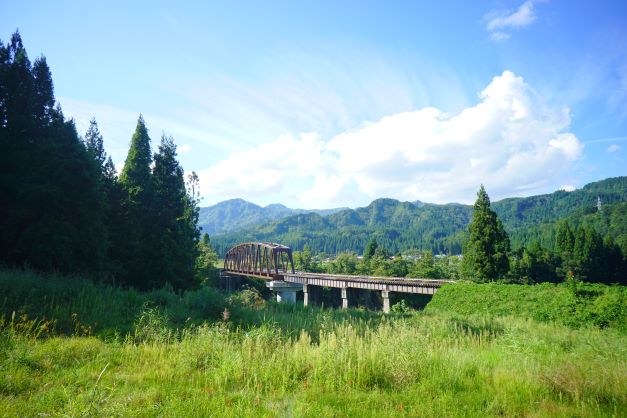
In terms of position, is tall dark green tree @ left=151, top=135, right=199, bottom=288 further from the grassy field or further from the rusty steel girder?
the rusty steel girder

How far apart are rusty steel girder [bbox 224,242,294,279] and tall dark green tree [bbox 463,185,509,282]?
89.4ft

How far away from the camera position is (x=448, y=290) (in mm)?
29312

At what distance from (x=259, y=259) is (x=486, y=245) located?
3485 centimetres

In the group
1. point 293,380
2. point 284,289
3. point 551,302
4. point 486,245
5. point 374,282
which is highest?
point 486,245

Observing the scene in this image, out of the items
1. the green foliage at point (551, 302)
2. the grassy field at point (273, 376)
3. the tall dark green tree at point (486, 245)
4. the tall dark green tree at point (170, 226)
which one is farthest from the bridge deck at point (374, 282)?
the grassy field at point (273, 376)

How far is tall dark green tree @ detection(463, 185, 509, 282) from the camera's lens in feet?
124

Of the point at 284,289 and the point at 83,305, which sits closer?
the point at 83,305

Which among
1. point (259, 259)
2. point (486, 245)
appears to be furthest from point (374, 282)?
point (259, 259)

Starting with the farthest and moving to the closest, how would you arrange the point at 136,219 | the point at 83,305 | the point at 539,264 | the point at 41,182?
the point at 539,264 < the point at 136,219 < the point at 41,182 < the point at 83,305

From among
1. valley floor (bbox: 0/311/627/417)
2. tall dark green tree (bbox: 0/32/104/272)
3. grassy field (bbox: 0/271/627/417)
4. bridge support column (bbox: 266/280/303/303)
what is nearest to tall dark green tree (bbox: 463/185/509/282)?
bridge support column (bbox: 266/280/303/303)

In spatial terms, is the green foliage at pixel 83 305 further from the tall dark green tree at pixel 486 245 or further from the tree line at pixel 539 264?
the tree line at pixel 539 264

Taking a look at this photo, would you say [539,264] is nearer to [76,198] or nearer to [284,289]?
[284,289]

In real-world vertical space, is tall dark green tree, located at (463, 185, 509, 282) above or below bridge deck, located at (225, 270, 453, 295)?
above

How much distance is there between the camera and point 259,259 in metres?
58.4
